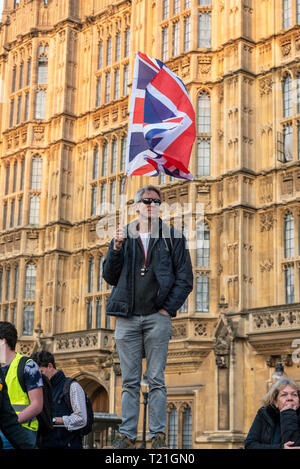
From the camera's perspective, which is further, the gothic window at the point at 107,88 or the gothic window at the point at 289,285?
the gothic window at the point at 107,88

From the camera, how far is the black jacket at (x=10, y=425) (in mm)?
4023

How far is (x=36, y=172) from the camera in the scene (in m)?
28.1

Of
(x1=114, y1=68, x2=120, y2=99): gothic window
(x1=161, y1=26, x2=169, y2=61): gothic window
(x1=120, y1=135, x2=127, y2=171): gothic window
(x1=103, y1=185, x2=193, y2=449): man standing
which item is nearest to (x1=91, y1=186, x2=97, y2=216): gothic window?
(x1=120, y1=135, x2=127, y2=171): gothic window

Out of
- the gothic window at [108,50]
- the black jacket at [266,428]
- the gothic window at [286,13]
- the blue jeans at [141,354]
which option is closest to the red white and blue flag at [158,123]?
the blue jeans at [141,354]

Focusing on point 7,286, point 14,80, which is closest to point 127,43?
point 14,80

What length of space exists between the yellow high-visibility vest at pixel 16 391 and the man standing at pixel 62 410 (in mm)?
1125

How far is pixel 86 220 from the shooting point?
85.1 ft

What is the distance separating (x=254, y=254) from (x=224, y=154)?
9.90 ft

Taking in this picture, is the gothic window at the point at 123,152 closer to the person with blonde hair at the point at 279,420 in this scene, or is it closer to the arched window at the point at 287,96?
the arched window at the point at 287,96

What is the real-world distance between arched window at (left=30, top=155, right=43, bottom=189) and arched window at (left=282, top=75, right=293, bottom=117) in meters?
10.7

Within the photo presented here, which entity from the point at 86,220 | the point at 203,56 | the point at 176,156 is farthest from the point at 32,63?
the point at 176,156

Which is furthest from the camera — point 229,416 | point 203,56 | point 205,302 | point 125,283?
point 203,56

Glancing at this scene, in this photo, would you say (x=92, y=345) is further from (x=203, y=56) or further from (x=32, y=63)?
(x=32, y=63)

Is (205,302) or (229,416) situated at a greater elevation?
(205,302)
